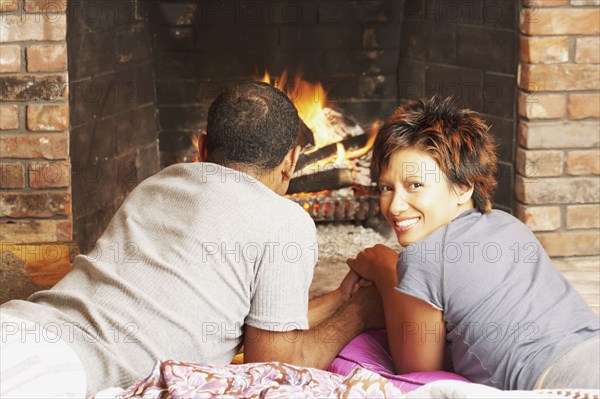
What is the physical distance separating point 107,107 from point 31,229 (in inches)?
18.3

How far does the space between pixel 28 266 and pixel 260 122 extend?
1055 mm

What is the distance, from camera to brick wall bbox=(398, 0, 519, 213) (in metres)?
2.88

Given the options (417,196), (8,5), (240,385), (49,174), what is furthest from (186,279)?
(8,5)

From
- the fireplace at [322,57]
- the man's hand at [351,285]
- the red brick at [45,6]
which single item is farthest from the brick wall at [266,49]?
the man's hand at [351,285]

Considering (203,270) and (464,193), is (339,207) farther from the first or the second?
(203,270)

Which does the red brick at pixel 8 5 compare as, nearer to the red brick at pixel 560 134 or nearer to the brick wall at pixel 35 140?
the brick wall at pixel 35 140

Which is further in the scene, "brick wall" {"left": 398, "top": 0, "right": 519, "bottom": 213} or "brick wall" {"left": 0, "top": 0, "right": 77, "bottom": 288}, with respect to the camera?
"brick wall" {"left": 398, "top": 0, "right": 519, "bottom": 213}

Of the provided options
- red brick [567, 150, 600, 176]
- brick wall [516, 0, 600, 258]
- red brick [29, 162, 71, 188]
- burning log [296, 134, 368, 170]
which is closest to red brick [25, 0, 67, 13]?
red brick [29, 162, 71, 188]

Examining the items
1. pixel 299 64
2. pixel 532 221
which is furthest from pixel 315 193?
pixel 532 221

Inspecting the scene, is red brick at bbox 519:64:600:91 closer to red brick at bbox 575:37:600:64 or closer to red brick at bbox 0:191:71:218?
red brick at bbox 575:37:600:64

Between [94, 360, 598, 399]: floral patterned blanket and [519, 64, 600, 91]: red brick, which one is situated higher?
[519, 64, 600, 91]: red brick

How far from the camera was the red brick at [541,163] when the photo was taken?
2.84 metres

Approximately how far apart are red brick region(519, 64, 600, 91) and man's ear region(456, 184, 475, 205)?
1.02 meters

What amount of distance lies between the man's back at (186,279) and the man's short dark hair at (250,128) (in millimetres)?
53
